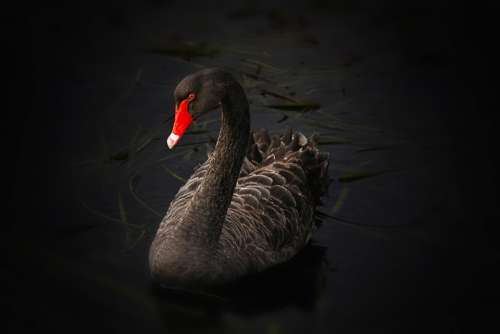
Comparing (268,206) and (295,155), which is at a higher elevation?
(295,155)

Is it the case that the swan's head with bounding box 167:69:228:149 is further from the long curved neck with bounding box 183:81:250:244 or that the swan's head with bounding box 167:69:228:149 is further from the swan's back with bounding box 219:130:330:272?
the swan's back with bounding box 219:130:330:272

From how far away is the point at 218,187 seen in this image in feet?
14.2

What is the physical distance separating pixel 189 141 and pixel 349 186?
4.99 feet

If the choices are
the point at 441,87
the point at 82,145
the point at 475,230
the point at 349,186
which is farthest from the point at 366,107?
the point at 82,145

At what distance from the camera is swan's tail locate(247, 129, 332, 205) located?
5066mm

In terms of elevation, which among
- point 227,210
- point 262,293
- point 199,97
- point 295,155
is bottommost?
point 262,293

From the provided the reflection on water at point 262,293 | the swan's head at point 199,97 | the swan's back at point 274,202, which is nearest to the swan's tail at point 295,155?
the swan's back at point 274,202

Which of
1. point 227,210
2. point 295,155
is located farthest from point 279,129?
point 227,210

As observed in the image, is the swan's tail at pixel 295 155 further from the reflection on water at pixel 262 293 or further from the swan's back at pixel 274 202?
the reflection on water at pixel 262 293

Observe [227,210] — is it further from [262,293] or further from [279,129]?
[279,129]

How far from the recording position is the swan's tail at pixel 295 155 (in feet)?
16.6

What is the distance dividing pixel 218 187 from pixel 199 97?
0.61 meters

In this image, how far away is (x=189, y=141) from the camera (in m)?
6.21

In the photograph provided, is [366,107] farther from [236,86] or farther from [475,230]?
[236,86]
